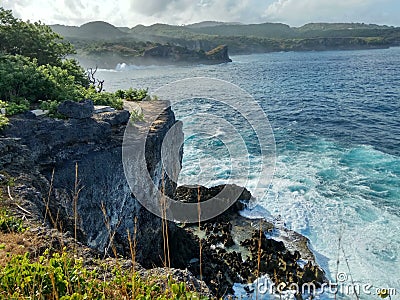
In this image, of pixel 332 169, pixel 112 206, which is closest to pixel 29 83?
pixel 112 206

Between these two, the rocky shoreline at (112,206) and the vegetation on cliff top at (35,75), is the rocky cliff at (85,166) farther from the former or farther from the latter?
the vegetation on cliff top at (35,75)

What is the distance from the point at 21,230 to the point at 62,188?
412cm

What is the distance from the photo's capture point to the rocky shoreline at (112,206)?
8.27m

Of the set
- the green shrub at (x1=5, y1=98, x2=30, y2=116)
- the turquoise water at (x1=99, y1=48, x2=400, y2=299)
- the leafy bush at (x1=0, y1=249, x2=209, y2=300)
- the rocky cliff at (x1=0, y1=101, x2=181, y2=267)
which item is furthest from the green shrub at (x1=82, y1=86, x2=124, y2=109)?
the leafy bush at (x1=0, y1=249, x2=209, y2=300)

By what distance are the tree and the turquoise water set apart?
1028cm

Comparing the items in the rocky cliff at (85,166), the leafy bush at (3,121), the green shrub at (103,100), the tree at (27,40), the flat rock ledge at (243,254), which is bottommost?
the flat rock ledge at (243,254)

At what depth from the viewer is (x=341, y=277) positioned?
13.6m

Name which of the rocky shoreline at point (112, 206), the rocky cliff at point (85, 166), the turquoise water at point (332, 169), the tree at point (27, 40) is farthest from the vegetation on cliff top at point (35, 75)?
the turquoise water at point (332, 169)

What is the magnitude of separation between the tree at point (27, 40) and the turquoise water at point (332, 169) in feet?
33.7

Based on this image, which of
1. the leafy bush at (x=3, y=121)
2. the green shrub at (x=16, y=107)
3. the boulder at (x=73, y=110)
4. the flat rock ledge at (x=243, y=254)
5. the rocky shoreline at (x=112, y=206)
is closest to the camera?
the rocky shoreline at (x=112, y=206)

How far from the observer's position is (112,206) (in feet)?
37.0

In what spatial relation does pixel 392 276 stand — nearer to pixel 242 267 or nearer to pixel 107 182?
pixel 242 267

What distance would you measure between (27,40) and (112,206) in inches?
467

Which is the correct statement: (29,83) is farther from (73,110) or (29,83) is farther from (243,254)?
(243,254)
